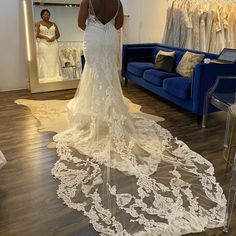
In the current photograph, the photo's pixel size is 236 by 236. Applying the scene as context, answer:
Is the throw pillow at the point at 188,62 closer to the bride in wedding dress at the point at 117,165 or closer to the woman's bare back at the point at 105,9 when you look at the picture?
the bride in wedding dress at the point at 117,165

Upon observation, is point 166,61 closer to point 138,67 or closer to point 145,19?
point 138,67

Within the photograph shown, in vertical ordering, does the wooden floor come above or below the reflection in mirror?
below

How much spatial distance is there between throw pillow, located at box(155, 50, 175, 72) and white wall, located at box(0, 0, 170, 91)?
1436 millimetres

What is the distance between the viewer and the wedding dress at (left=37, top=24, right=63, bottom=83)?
4.72 m

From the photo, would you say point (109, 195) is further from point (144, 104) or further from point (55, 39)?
point (55, 39)

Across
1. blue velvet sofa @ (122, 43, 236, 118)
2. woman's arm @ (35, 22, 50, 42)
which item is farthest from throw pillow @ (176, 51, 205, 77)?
Answer: woman's arm @ (35, 22, 50, 42)

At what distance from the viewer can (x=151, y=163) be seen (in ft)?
8.29

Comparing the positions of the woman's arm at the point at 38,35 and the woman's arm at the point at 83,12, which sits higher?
the woman's arm at the point at 83,12

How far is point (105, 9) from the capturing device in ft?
9.51

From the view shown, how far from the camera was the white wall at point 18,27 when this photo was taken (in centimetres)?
455

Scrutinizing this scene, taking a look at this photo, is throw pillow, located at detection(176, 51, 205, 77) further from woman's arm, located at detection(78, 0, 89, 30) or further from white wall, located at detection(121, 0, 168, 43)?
white wall, located at detection(121, 0, 168, 43)

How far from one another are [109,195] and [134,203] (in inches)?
8.2

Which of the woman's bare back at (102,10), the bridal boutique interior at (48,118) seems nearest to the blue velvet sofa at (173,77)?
the bridal boutique interior at (48,118)

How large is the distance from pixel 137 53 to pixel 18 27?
2.18m
